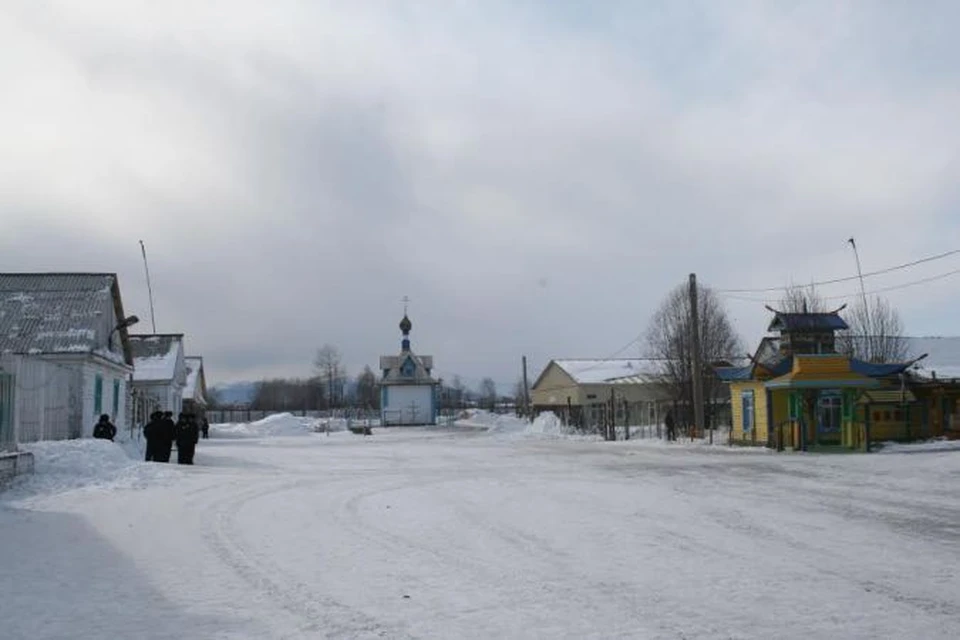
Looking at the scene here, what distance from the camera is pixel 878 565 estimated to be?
1013 centimetres

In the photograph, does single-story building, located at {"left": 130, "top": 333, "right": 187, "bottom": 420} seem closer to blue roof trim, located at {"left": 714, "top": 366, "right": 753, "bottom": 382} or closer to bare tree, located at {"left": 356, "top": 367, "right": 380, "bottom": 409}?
blue roof trim, located at {"left": 714, "top": 366, "right": 753, "bottom": 382}

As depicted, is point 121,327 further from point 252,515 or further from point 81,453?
point 252,515

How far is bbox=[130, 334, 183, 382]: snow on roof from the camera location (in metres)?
49.0

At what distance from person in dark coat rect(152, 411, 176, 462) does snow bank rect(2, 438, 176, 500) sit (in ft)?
12.4

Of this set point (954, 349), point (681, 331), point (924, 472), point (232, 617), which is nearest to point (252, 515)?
point (232, 617)

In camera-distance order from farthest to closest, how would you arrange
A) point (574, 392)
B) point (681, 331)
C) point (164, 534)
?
point (574, 392)
point (681, 331)
point (164, 534)

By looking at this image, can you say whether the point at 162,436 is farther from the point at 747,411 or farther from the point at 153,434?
the point at 747,411

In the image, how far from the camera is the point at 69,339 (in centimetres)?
2930

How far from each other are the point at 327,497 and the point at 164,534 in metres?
4.94

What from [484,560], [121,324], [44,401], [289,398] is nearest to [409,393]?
[121,324]

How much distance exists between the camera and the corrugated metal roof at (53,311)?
2909 cm

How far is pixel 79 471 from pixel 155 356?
32.5 m

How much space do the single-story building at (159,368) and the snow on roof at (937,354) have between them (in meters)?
35.2

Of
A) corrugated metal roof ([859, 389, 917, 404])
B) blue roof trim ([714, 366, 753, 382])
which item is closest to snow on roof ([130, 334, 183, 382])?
blue roof trim ([714, 366, 753, 382])
